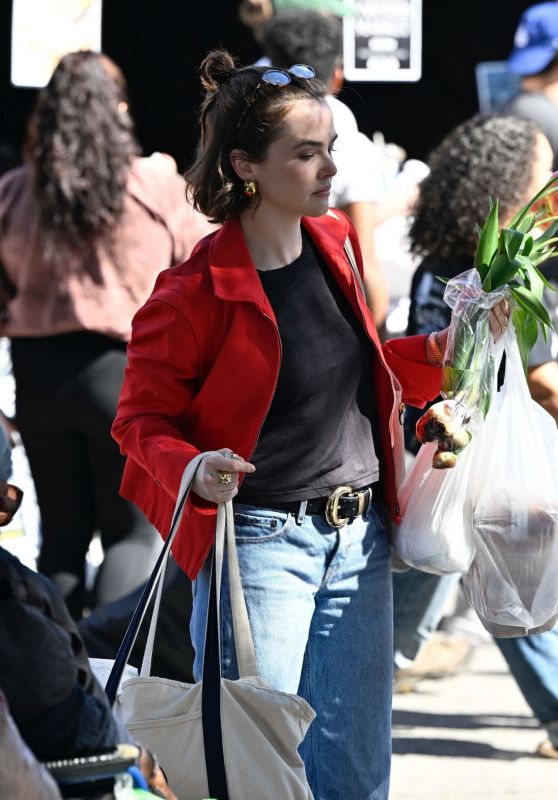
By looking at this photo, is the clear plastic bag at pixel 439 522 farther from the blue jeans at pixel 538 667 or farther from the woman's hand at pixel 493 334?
the blue jeans at pixel 538 667

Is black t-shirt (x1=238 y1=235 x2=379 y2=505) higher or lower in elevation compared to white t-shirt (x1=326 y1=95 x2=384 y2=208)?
lower

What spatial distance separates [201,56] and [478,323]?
5.82m

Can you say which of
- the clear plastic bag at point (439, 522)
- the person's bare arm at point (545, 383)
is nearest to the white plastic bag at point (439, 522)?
the clear plastic bag at point (439, 522)

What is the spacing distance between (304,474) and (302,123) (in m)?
0.68

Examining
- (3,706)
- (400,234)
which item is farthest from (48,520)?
(3,706)

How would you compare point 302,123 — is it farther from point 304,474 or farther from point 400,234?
point 400,234

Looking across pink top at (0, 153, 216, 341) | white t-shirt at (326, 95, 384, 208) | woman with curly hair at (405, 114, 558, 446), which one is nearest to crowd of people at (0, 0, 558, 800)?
woman with curly hair at (405, 114, 558, 446)

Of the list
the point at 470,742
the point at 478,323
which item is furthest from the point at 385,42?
the point at 478,323

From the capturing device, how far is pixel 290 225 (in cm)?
279

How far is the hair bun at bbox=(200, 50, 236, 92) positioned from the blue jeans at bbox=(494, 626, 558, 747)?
193 centimetres

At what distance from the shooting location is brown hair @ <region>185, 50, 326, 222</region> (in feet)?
8.96

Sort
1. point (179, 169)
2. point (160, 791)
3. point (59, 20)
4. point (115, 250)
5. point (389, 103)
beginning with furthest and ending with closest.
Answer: point (179, 169), point (389, 103), point (59, 20), point (115, 250), point (160, 791)

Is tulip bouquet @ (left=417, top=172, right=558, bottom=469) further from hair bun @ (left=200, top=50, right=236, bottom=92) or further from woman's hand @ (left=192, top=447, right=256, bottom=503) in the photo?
hair bun @ (left=200, top=50, right=236, bottom=92)

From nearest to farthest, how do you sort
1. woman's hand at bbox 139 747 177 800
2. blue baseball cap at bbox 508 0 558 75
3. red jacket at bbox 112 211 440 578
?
woman's hand at bbox 139 747 177 800 → red jacket at bbox 112 211 440 578 → blue baseball cap at bbox 508 0 558 75
